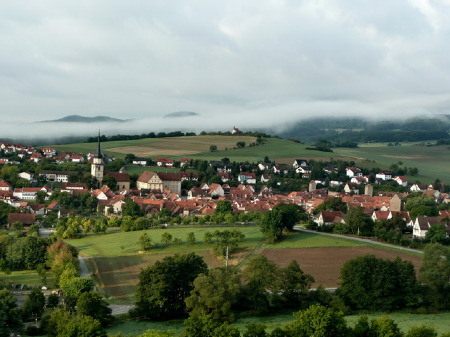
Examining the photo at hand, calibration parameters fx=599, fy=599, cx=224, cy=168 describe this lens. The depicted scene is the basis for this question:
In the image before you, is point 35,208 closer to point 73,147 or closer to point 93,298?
point 93,298

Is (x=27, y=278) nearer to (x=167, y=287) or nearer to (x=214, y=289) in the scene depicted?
(x=167, y=287)

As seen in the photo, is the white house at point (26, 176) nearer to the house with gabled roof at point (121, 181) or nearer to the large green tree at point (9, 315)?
the house with gabled roof at point (121, 181)

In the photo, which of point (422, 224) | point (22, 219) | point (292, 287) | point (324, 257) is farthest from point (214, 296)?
point (22, 219)

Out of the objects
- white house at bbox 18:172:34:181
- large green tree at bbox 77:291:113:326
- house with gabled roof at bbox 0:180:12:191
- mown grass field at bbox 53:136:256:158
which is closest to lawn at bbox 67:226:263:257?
large green tree at bbox 77:291:113:326

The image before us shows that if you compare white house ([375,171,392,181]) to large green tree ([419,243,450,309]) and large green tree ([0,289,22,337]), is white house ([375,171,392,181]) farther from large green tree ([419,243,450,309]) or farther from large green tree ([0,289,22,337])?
large green tree ([0,289,22,337])

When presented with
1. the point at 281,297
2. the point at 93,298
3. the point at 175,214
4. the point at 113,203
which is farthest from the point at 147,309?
the point at 113,203

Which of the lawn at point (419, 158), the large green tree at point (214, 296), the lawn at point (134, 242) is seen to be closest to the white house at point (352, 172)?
the lawn at point (419, 158)

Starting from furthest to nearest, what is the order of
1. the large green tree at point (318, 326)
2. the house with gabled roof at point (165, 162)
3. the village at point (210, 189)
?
the house with gabled roof at point (165, 162)
the village at point (210, 189)
the large green tree at point (318, 326)
